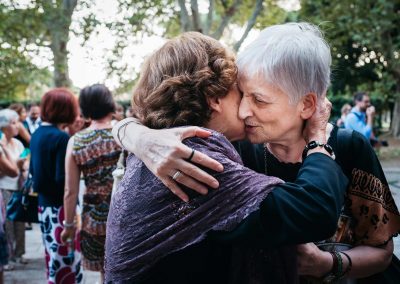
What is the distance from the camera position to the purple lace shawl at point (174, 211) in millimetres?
1348

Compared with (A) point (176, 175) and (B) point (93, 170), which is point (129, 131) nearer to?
(A) point (176, 175)

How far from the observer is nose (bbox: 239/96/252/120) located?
1.64 meters

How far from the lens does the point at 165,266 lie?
1441 mm

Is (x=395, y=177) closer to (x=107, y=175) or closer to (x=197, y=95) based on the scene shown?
(x=107, y=175)

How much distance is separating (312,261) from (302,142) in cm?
49

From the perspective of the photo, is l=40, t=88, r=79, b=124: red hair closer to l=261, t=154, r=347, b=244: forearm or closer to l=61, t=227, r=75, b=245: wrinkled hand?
l=61, t=227, r=75, b=245: wrinkled hand

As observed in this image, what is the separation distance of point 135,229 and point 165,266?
145mm

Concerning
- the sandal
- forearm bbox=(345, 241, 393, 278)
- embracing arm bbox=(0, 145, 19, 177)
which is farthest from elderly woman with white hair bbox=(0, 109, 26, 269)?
forearm bbox=(345, 241, 393, 278)

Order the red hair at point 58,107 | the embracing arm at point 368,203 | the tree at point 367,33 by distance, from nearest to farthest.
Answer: the embracing arm at point 368,203, the red hair at point 58,107, the tree at point 367,33

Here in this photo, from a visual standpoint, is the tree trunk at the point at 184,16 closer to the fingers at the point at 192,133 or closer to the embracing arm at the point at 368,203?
the embracing arm at the point at 368,203

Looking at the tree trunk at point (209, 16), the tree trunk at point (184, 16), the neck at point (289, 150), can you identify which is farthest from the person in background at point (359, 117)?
the neck at point (289, 150)

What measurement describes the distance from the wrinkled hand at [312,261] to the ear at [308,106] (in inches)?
17.8

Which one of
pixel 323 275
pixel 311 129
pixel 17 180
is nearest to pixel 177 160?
pixel 311 129

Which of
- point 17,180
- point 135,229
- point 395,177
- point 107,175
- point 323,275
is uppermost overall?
point 135,229
